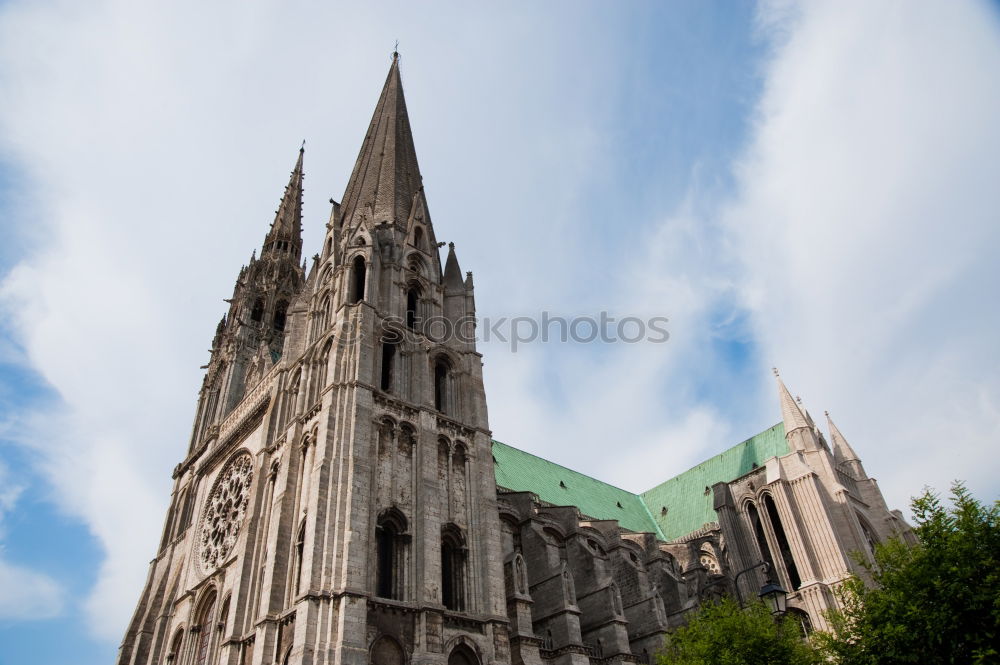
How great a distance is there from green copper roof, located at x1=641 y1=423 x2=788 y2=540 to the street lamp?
22.1 meters

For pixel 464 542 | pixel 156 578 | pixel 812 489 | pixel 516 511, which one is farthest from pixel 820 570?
pixel 156 578

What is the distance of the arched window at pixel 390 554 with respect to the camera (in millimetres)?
19125

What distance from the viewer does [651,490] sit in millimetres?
47500

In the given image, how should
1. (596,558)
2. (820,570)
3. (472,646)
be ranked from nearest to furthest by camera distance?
(472,646)
(596,558)
(820,570)

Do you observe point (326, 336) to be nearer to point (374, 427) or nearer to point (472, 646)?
point (374, 427)

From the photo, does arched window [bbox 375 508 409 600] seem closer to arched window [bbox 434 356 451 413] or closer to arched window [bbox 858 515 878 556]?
arched window [bbox 434 356 451 413]

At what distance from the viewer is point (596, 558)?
26781 millimetres

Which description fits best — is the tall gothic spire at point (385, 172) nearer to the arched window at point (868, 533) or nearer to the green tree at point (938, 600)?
the green tree at point (938, 600)

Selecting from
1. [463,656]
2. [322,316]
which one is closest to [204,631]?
[463,656]

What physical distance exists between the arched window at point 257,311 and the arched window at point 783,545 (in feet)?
94.6

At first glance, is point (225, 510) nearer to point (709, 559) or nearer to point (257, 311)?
point (257, 311)

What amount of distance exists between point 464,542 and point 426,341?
305 inches

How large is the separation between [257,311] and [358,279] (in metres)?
15.7

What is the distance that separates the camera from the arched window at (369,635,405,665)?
56.7ft
